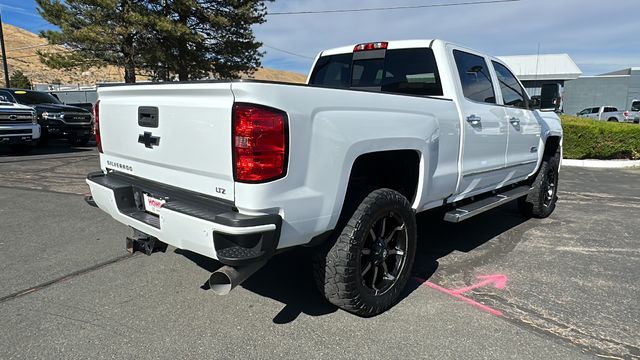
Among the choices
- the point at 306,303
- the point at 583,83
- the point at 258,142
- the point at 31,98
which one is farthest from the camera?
the point at 583,83

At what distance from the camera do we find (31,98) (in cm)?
1395

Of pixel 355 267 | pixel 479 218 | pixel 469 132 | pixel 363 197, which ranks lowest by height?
pixel 479 218

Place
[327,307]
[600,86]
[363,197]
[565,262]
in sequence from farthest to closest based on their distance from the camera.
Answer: [600,86], [565,262], [327,307], [363,197]

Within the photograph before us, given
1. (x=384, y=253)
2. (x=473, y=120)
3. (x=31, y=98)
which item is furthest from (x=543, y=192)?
(x=31, y=98)

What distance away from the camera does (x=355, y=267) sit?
2.87 m

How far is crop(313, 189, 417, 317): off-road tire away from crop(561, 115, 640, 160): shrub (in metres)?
12.0

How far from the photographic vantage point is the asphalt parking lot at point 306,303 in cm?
273

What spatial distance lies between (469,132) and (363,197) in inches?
58.6

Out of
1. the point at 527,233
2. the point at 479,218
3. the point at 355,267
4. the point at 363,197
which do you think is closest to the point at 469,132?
the point at 363,197

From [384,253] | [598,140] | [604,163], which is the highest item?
[598,140]

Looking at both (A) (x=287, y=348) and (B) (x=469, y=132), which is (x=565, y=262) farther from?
(A) (x=287, y=348)

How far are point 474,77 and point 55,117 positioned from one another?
13.7 m

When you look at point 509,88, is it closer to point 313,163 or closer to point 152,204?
point 313,163

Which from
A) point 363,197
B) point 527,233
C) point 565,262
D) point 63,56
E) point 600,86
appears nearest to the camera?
point 363,197
